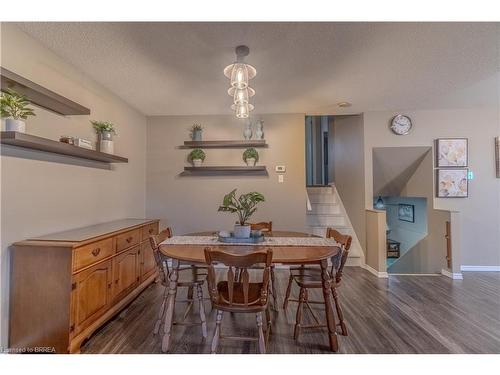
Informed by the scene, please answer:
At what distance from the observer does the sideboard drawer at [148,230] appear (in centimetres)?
277

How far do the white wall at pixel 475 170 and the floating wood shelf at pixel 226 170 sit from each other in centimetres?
219

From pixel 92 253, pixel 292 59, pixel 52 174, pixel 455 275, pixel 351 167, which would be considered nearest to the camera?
pixel 92 253

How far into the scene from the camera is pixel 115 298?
86.7 inches

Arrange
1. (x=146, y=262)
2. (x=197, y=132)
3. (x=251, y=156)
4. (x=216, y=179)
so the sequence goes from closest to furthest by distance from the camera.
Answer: (x=146, y=262), (x=251, y=156), (x=197, y=132), (x=216, y=179)

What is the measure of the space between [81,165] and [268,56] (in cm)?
213

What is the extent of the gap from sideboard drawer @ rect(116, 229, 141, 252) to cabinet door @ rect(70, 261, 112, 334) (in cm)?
21

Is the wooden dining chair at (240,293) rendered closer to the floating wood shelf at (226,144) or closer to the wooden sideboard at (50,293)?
the wooden sideboard at (50,293)

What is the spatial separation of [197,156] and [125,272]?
192cm

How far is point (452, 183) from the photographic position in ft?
12.2

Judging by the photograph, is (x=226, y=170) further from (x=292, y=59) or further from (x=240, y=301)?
(x=240, y=301)

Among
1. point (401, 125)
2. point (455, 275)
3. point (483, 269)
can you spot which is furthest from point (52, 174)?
point (483, 269)
